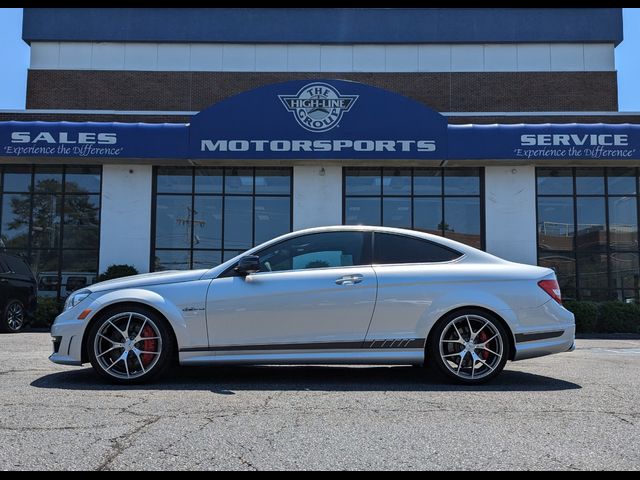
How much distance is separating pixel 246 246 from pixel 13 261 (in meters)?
5.98

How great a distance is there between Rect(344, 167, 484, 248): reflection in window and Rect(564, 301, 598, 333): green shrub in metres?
3.24

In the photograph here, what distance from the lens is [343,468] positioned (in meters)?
3.44

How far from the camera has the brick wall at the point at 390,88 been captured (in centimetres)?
2562

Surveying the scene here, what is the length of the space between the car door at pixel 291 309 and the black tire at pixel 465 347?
0.73 metres

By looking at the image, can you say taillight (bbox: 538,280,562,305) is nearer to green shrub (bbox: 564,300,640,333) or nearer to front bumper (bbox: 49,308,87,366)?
front bumper (bbox: 49,308,87,366)

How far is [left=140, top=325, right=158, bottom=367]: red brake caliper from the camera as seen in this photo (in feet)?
19.2

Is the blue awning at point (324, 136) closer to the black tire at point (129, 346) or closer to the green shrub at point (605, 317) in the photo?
the green shrub at point (605, 317)

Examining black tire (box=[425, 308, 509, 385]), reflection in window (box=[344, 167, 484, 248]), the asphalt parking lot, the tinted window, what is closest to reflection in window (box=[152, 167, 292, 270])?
reflection in window (box=[344, 167, 484, 248])

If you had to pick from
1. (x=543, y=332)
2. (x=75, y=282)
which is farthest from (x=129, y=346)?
(x=75, y=282)

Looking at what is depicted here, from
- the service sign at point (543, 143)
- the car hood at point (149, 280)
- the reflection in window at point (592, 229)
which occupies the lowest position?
the car hood at point (149, 280)

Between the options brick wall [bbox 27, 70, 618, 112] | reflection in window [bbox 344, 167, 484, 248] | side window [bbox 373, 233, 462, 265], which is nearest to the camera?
side window [bbox 373, 233, 462, 265]

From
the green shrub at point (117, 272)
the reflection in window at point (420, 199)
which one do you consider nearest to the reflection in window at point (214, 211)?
the green shrub at point (117, 272)

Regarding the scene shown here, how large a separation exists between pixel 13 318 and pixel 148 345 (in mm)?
8148

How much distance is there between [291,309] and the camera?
5.91m
